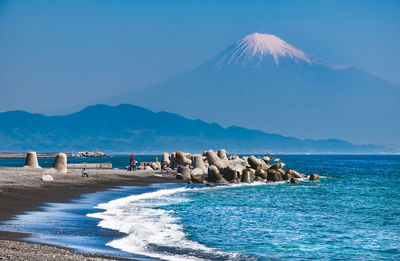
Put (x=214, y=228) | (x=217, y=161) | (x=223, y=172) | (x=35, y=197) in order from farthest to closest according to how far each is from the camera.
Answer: (x=217, y=161)
(x=223, y=172)
(x=35, y=197)
(x=214, y=228)

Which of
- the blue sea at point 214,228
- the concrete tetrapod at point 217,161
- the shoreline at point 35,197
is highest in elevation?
the concrete tetrapod at point 217,161

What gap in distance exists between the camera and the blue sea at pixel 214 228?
1716cm

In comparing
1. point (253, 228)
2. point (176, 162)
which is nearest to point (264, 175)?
point (176, 162)

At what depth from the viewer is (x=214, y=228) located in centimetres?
2280

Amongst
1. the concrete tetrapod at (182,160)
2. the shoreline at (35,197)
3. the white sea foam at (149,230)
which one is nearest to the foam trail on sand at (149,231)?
the white sea foam at (149,230)

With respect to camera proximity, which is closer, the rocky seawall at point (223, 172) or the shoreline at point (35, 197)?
the shoreline at point (35, 197)

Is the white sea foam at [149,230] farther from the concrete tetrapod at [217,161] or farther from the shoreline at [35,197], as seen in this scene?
the concrete tetrapod at [217,161]

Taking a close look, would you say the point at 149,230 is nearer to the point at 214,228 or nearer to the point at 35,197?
the point at 214,228

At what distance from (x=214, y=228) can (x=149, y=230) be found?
334 centimetres

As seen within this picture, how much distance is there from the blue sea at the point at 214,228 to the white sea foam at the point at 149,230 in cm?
3

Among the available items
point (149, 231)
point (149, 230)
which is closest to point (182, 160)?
point (149, 230)

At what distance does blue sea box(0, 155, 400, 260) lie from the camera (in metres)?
17.2

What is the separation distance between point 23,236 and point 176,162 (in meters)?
55.9

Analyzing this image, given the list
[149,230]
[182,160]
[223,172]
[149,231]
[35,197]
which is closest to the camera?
[149,231]
